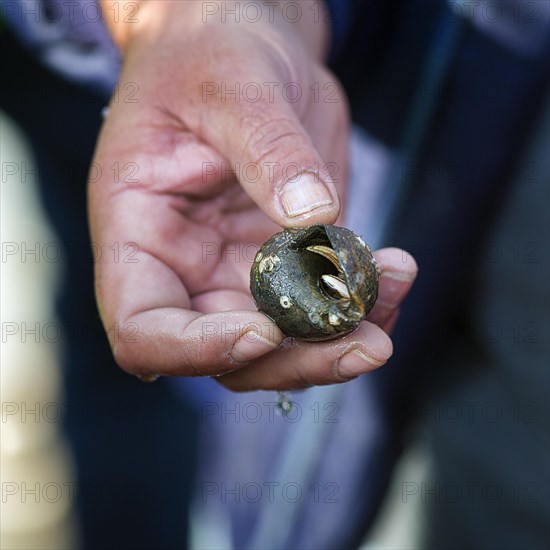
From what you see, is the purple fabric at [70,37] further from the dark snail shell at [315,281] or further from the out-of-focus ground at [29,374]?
the dark snail shell at [315,281]

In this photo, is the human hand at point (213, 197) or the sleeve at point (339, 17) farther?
the sleeve at point (339, 17)

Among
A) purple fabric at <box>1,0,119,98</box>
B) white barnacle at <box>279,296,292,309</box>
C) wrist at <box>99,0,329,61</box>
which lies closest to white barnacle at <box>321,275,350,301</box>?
white barnacle at <box>279,296,292,309</box>

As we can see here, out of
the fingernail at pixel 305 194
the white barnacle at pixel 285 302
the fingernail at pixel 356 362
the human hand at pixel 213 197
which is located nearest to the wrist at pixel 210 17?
the human hand at pixel 213 197

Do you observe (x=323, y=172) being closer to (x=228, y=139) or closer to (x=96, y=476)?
(x=228, y=139)

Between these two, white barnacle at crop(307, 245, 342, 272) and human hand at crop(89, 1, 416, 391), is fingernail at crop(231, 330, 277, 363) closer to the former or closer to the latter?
human hand at crop(89, 1, 416, 391)

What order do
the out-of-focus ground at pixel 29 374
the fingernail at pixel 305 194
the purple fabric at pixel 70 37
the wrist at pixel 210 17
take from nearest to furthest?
the fingernail at pixel 305 194, the wrist at pixel 210 17, the purple fabric at pixel 70 37, the out-of-focus ground at pixel 29 374

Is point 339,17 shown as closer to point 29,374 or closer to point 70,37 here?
point 70,37

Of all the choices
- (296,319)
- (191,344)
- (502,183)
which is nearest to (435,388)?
(502,183)
